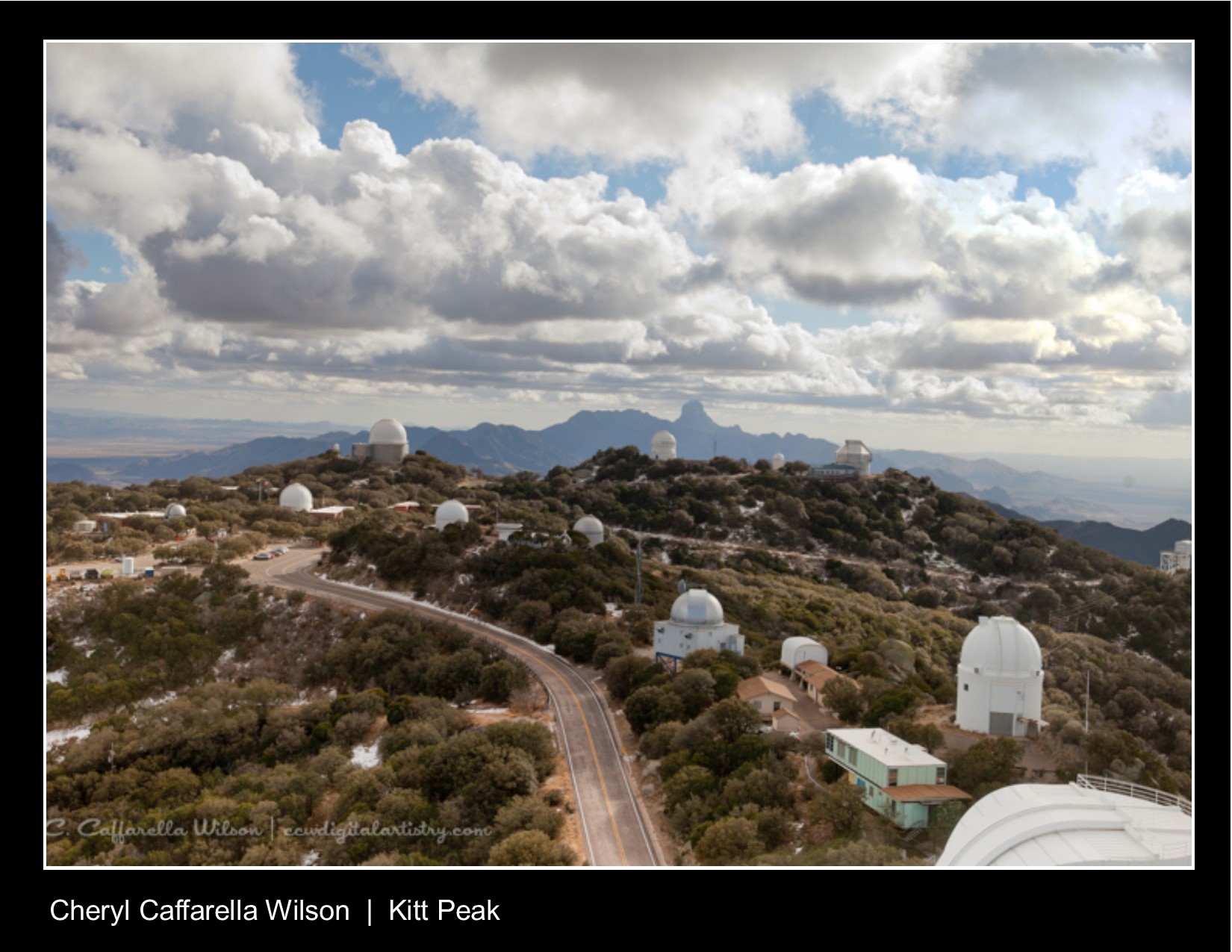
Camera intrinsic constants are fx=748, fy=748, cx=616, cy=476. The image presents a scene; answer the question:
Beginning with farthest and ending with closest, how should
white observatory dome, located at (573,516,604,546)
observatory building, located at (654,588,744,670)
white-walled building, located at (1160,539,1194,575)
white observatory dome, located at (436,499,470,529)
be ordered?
white observatory dome, located at (436,499,470,529) → white observatory dome, located at (573,516,604,546) → white-walled building, located at (1160,539,1194,575) → observatory building, located at (654,588,744,670)

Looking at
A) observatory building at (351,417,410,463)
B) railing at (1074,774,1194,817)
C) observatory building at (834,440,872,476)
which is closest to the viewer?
railing at (1074,774,1194,817)

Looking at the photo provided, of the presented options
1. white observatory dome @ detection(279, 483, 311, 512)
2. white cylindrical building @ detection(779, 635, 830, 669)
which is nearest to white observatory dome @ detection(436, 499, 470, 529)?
white observatory dome @ detection(279, 483, 311, 512)

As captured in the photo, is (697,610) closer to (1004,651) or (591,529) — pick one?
(1004,651)

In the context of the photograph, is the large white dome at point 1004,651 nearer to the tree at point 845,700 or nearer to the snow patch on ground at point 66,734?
the tree at point 845,700

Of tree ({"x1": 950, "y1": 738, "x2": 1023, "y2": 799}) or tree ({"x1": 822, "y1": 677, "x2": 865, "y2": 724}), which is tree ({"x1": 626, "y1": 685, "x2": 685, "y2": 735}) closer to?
tree ({"x1": 822, "y1": 677, "x2": 865, "y2": 724})

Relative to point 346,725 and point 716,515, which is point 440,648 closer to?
point 346,725
